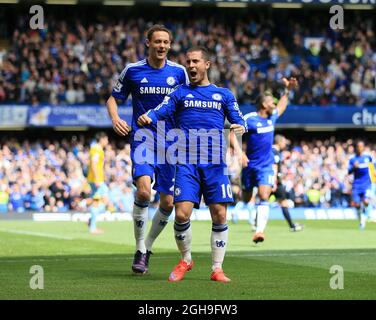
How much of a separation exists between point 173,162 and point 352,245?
6401 mm

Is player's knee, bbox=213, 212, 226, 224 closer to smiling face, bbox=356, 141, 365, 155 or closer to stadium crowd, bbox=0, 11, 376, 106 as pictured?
smiling face, bbox=356, 141, 365, 155

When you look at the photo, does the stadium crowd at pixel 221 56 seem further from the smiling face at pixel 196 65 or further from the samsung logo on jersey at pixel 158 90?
the smiling face at pixel 196 65

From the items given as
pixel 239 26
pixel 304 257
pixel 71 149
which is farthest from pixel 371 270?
pixel 239 26

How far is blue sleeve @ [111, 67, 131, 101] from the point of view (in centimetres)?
1236

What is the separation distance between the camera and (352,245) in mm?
17578

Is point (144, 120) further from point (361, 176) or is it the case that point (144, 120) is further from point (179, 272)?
point (361, 176)

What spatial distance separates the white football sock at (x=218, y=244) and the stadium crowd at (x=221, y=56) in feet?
86.0

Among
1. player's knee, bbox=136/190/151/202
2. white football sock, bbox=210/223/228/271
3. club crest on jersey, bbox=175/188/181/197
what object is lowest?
white football sock, bbox=210/223/228/271

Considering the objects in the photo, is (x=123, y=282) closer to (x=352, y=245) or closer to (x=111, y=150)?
(x=352, y=245)

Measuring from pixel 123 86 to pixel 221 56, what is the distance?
28412 mm

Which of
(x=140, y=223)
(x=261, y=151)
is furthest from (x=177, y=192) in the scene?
(x=261, y=151)

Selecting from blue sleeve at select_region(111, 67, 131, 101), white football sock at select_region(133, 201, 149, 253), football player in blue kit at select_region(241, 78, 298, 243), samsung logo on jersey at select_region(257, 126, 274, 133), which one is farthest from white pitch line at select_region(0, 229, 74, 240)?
blue sleeve at select_region(111, 67, 131, 101)

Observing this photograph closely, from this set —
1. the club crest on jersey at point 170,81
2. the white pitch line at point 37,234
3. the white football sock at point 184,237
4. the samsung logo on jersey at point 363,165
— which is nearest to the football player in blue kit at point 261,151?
the white pitch line at point 37,234
